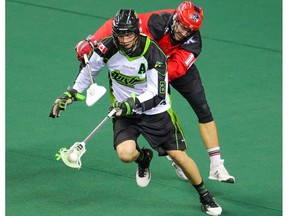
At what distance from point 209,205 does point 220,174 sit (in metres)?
0.51

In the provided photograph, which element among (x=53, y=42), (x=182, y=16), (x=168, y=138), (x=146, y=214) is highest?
(x=53, y=42)

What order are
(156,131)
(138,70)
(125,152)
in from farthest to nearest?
(156,131) < (125,152) < (138,70)

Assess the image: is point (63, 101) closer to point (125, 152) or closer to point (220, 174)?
point (125, 152)

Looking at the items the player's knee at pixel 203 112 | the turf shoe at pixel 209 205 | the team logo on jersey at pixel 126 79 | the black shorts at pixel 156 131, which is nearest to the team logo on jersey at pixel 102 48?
the team logo on jersey at pixel 126 79

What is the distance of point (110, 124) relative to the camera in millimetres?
9664

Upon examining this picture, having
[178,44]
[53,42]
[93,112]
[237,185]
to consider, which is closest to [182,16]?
[178,44]

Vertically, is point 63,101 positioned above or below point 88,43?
below

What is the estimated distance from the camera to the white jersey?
7.39 metres

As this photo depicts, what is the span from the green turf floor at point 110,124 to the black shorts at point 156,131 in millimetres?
566

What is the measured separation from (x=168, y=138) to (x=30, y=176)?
1.44 m

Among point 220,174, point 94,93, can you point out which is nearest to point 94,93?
point 94,93

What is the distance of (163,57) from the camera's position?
7445 mm

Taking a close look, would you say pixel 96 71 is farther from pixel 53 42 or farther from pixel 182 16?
pixel 53 42

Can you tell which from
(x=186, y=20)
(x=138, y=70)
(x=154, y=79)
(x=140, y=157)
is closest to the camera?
(x=154, y=79)
